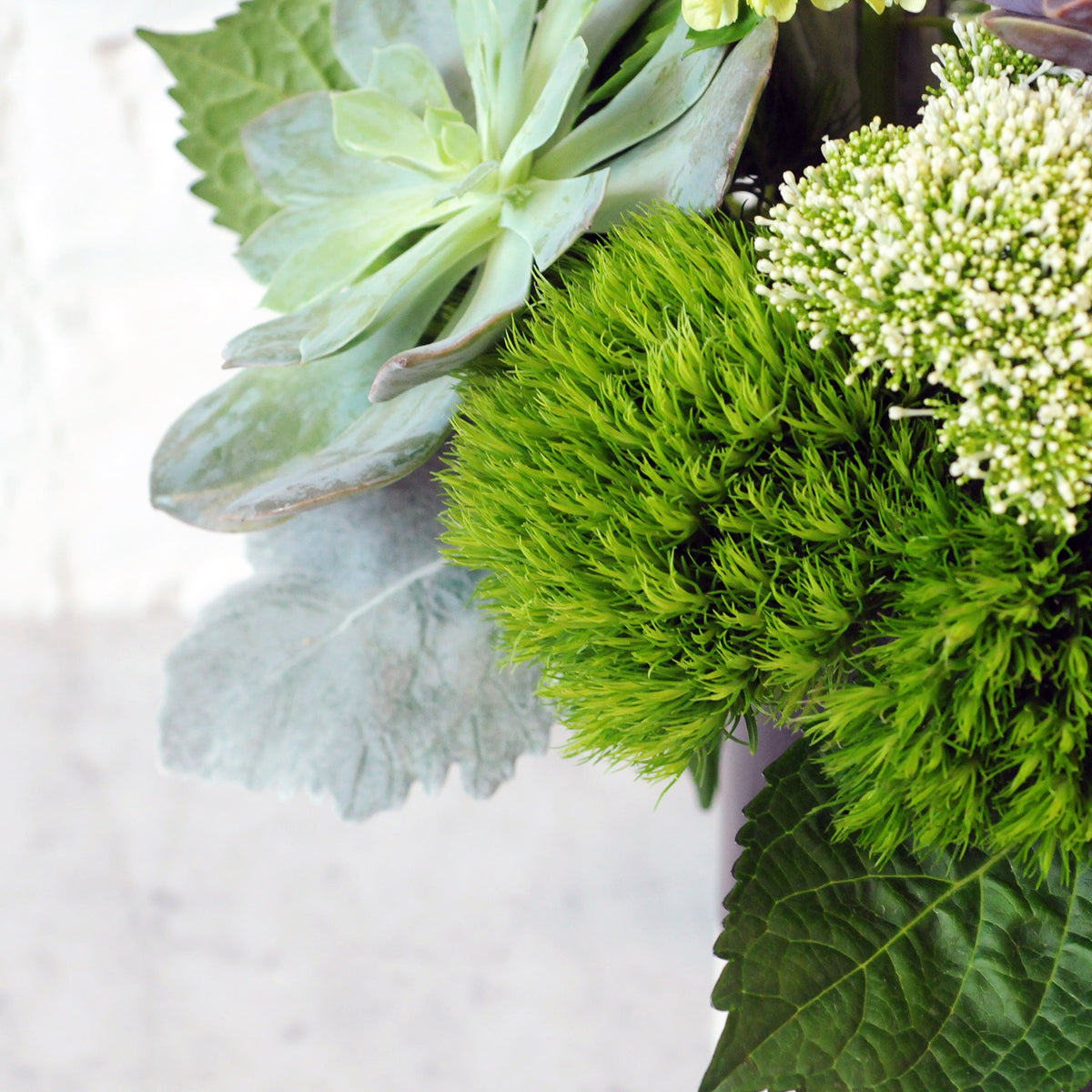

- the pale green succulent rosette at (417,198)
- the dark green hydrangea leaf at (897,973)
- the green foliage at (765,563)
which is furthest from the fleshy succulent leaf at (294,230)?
the dark green hydrangea leaf at (897,973)

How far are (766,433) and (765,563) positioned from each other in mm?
28

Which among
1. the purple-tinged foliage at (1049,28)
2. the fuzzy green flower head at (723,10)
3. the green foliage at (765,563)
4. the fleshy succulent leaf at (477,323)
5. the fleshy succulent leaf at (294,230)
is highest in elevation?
the fuzzy green flower head at (723,10)

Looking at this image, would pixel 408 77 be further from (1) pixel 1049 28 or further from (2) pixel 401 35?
(1) pixel 1049 28

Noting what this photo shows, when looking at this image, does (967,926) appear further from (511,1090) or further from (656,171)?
(511,1090)

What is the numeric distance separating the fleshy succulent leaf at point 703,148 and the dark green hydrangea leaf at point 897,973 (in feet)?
0.49

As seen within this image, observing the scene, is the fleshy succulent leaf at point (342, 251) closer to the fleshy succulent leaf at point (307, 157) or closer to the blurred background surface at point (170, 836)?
the fleshy succulent leaf at point (307, 157)

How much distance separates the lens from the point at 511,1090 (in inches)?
25.3

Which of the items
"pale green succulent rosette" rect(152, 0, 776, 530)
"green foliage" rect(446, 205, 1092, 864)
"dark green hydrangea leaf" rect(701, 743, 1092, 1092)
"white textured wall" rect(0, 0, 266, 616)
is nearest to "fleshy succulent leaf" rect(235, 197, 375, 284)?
"pale green succulent rosette" rect(152, 0, 776, 530)

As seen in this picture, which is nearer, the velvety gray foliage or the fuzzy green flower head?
the fuzzy green flower head

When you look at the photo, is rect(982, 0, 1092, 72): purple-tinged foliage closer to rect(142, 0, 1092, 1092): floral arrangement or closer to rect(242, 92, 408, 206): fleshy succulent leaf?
rect(142, 0, 1092, 1092): floral arrangement

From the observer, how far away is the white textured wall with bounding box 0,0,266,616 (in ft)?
2.40

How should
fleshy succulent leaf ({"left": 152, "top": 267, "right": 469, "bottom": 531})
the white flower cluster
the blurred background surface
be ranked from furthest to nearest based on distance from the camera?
1. the blurred background surface
2. fleshy succulent leaf ({"left": 152, "top": 267, "right": 469, "bottom": 531})
3. the white flower cluster

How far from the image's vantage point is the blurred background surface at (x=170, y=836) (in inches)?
26.3

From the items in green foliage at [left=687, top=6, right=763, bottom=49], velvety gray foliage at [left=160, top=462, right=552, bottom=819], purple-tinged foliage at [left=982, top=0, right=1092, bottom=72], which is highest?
green foliage at [left=687, top=6, right=763, bottom=49]
